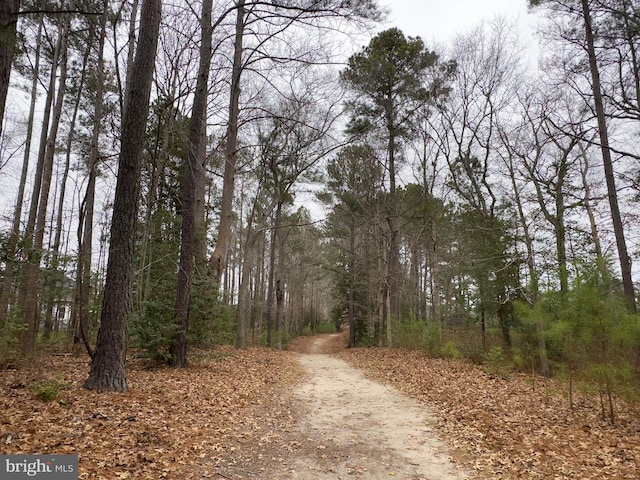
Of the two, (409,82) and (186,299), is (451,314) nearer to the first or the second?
(409,82)

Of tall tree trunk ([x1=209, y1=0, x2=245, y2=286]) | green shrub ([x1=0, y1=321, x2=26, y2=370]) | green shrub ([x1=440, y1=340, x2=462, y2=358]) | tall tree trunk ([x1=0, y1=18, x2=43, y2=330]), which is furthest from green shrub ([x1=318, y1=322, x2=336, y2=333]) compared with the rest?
green shrub ([x1=0, y1=321, x2=26, y2=370])

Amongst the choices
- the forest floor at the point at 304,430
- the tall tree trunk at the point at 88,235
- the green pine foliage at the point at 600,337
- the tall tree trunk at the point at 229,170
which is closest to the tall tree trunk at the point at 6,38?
the tall tree trunk at the point at 88,235

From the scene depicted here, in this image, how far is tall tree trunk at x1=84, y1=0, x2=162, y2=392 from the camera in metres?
5.53

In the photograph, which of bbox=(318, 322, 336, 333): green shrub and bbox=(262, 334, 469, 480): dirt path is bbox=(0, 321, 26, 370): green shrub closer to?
bbox=(262, 334, 469, 480): dirt path

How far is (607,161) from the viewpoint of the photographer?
8.86 m

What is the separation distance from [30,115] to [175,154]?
4.79 metres

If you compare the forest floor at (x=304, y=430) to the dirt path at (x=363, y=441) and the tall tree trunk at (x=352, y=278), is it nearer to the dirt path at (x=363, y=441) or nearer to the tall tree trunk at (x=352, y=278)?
the dirt path at (x=363, y=441)

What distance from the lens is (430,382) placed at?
856cm

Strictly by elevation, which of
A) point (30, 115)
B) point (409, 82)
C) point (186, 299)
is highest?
point (409, 82)

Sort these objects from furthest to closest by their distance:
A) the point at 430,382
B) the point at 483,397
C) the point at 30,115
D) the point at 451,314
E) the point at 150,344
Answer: the point at 451,314, the point at 30,115, the point at 430,382, the point at 150,344, the point at 483,397

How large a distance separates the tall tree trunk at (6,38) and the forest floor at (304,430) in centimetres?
348

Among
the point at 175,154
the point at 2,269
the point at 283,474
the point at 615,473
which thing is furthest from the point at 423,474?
the point at 175,154

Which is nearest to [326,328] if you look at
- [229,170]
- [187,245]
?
[229,170]

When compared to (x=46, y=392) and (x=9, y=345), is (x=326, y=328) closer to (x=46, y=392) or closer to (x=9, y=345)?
(x=9, y=345)
